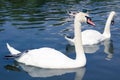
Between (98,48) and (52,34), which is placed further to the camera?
(52,34)

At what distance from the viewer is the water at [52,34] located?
40.9ft

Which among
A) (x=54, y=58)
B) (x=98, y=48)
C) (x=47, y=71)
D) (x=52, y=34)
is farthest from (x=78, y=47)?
(x=52, y=34)

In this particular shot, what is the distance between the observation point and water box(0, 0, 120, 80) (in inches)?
490

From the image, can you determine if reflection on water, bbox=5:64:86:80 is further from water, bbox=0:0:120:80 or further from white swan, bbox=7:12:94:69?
white swan, bbox=7:12:94:69

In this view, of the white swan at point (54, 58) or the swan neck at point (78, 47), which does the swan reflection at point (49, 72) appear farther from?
the swan neck at point (78, 47)

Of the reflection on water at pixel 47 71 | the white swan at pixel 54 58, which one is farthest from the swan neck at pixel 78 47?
the reflection on water at pixel 47 71

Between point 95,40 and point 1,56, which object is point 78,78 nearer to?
point 1,56

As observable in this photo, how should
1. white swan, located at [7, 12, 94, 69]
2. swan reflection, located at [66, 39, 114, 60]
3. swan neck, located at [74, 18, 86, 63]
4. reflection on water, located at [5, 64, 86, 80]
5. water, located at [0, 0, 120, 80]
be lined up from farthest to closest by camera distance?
swan reflection, located at [66, 39, 114, 60], swan neck, located at [74, 18, 86, 63], white swan, located at [7, 12, 94, 69], water, located at [0, 0, 120, 80], reflection on water, located at [5, 64, 86, 80]

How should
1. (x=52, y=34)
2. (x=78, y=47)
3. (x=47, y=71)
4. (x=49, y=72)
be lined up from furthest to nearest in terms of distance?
(x=52, y=34) → (x=78, y=47) → (x=47, y=71) → (x=49, y=72)

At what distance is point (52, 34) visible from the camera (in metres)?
18.1

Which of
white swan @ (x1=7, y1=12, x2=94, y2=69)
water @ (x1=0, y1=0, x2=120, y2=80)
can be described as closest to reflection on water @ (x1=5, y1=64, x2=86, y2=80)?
water @ (x1=0, y1=0, x2=120, y2=80)

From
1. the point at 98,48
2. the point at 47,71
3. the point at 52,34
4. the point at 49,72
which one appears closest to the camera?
the point at 49,72

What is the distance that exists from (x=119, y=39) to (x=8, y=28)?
19.1 feet

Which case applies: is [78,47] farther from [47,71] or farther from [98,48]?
[98,48]
